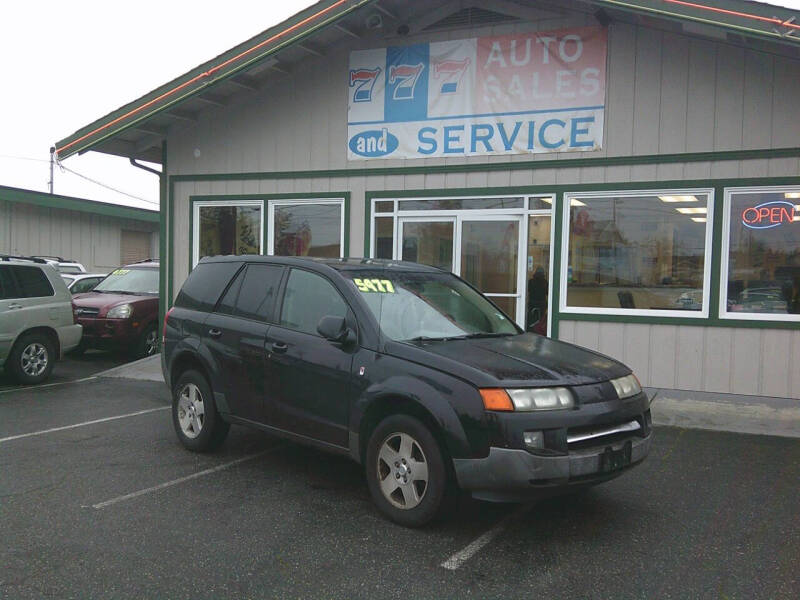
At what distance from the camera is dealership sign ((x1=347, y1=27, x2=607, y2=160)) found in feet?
30.7

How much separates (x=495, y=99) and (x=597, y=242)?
8.39 ft

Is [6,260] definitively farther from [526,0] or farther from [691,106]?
[691,106]

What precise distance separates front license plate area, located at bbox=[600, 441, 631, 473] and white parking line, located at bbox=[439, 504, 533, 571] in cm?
85

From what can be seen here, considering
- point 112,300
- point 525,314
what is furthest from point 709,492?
point 112,300

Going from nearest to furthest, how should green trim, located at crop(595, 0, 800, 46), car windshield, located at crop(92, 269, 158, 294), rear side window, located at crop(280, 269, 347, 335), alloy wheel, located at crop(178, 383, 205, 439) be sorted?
rear side window, located at crop(280, 269, 347, 335)
alloy wheel, located at crop(178, 383, 205, 439)
green trim, located at crop(595, 0, 800, 46)
car windshield, located at crop(92, 269, 158, 294)

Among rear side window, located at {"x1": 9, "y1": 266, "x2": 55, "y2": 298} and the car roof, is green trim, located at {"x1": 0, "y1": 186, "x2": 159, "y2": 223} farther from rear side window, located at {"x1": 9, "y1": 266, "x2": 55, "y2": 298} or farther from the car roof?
the car roof

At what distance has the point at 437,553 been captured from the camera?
410 centimetres

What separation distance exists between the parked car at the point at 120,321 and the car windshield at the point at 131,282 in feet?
0.72

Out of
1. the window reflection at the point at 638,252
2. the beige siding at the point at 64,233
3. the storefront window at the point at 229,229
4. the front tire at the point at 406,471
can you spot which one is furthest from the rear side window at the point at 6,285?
the beige siding at the point at 64,233

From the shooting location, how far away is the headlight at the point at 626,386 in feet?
14.8

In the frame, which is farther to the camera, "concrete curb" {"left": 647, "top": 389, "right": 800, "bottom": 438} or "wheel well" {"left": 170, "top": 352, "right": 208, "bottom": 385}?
"concrete curb" {"left": 647, "top": 389, "right": 800, "bottom": 438}

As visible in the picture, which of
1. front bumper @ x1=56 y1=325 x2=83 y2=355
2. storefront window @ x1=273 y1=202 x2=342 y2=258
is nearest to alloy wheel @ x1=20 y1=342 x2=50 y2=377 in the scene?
front bumper @ x1=56 y1=325 x2=83 y2=355

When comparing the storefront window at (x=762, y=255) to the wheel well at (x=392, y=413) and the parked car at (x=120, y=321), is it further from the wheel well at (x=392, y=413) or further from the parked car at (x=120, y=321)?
the parked car at (x=120, y=321)

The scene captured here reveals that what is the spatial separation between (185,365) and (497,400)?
3541 millimetres
